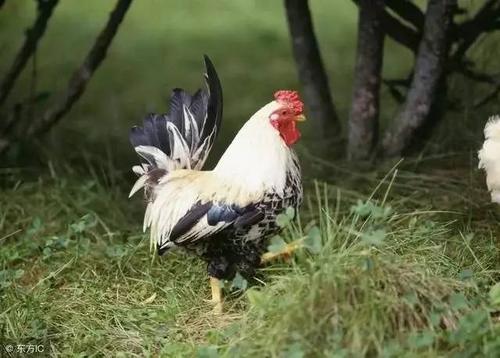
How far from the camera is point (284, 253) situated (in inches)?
87.6

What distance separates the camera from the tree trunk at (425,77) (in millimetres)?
2924

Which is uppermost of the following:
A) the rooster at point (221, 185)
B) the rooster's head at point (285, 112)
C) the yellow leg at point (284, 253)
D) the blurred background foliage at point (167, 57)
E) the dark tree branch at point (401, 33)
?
the dark tree branch at point (401, 33)

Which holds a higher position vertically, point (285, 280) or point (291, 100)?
point (291, 100)

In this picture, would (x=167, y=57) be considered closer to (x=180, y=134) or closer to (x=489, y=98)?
(x=489, y=98)

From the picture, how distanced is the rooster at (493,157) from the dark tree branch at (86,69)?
1442 millimetres

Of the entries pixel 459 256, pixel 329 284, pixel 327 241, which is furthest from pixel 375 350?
pixel 459 256

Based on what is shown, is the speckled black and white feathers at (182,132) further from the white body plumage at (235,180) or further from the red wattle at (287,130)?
the red wattle at (287,130)

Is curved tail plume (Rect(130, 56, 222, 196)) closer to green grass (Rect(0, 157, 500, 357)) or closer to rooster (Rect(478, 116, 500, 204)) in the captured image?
green grass (Rect(0, 157, 500, 357))

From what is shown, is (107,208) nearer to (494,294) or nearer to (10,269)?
(10,269)

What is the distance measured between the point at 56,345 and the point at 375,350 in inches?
32.2

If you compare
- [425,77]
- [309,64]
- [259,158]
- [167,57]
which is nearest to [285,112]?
[259,158]

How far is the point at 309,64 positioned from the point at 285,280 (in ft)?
4.88

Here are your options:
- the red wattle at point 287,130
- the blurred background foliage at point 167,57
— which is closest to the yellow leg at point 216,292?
the red wattle at point 287,130

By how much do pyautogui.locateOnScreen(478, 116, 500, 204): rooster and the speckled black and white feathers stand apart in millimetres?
710
